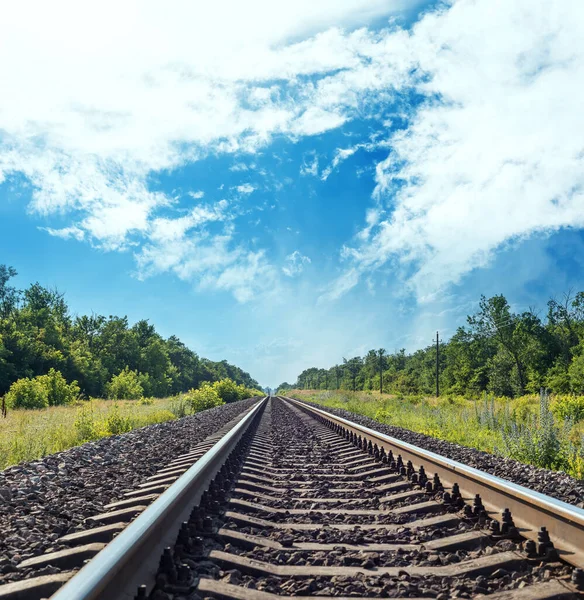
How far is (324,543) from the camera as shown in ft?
9.22

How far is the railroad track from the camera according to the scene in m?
2.09

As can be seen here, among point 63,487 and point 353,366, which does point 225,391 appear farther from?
point 353,366

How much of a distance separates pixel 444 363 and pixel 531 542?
76.5 meters

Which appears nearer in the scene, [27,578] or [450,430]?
[27,578]

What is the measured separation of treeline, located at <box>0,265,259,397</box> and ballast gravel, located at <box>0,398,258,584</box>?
25069 millimetres

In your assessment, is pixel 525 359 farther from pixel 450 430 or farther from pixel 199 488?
pixel 199 488

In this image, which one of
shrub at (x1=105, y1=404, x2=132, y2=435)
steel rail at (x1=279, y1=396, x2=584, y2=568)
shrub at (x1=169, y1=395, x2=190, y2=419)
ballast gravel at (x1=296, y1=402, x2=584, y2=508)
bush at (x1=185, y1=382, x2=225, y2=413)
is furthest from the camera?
bush at (x1=185, y1=382, x2=225, y2=413)

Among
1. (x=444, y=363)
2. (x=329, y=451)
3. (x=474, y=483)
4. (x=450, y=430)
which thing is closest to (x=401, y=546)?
(x=474, y=483)

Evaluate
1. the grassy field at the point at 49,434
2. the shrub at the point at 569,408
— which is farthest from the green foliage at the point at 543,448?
the shrub at the point at 569,408

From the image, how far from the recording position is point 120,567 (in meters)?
1.94

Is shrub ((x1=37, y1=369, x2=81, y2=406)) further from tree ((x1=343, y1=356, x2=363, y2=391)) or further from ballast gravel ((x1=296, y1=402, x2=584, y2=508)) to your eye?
tree ((x1=343, y1=356, x2=363, y2=391))

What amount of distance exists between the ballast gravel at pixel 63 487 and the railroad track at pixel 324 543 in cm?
18

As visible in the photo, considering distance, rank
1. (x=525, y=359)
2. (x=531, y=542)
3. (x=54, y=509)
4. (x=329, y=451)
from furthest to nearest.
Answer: (x=525, y=359) → (x=329, y=451) → (x=54, y=509) → (x=531, y=542)

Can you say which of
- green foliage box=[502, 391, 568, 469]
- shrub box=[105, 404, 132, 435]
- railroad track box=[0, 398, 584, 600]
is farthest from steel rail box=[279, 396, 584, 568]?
shrub box=[105, 404, 132, 435]
